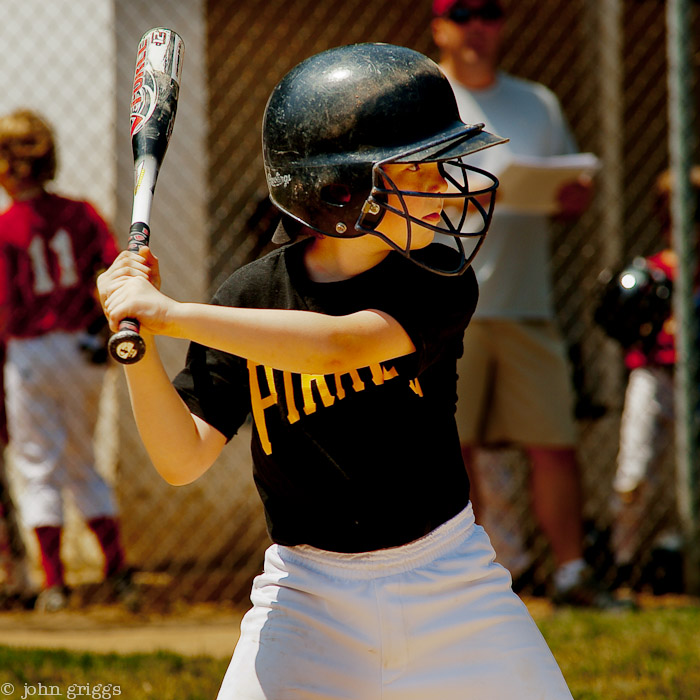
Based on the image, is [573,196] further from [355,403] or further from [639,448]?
[355,403]

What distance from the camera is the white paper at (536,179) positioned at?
420cm

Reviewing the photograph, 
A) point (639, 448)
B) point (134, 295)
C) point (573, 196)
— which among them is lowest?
point (639, 448)

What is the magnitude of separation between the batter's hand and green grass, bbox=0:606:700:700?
1.79 m

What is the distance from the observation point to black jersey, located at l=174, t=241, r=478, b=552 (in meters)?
2.09

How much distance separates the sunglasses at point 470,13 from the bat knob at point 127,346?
2963 millimetres

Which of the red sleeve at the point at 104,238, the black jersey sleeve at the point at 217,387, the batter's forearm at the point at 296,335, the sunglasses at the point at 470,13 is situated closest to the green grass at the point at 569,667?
the black jersey sleeve at the point at 217,387

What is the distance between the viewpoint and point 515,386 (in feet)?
14.6

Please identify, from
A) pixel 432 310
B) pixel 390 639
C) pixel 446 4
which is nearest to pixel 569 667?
pixel 390 639

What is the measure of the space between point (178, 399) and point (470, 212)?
2.13m

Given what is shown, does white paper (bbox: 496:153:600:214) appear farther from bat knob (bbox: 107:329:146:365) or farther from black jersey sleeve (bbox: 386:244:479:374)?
bat knob (bbox: 107:329:146:365)

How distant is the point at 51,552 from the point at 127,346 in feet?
10.4

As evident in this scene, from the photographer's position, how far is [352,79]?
6.93ft

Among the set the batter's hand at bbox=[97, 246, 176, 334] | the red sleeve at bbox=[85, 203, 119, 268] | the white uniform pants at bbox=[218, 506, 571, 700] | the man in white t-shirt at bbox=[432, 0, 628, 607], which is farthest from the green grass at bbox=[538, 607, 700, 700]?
the red sleeve at bbox=[85, 203, 119, 268]

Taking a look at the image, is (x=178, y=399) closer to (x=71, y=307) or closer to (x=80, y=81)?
(x=71, y=307)
